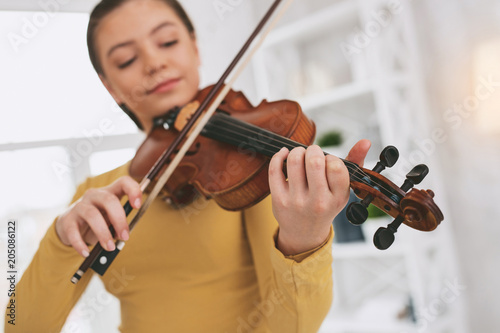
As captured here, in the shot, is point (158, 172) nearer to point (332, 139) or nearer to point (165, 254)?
point (165, 254)

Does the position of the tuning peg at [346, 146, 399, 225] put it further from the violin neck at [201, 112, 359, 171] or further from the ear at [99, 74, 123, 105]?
the ear at [99, 74, 123, 105]

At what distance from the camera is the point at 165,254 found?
0.67 metres

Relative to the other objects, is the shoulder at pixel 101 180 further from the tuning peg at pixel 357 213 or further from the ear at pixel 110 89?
the tuning peg at pixel 357 213

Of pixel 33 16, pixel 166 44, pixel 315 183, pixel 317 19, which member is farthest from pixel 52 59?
pixel 317 19

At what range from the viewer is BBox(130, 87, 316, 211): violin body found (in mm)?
573

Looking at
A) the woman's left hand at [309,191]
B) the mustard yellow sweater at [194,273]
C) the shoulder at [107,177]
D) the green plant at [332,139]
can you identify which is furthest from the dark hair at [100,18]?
the green plant at [332,139]

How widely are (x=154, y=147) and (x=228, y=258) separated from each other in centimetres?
22

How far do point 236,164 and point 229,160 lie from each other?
0.03 m

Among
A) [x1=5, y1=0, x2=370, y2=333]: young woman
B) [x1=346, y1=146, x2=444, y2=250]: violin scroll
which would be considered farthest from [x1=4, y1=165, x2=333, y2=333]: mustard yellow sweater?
[x1=346, y1=146, x2=444, y2=250]: violin scroll

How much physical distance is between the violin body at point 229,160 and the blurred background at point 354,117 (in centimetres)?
17

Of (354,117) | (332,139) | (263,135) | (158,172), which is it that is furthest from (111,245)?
(354,117)

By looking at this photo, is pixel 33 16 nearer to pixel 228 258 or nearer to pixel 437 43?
pixel 228 258

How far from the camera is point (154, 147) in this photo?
690 millimetres

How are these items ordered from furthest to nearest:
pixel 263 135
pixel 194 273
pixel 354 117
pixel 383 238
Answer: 1. pixel 354 117
2. pixel 194 273
3. pixel 263 135
4. pixel 383 238
